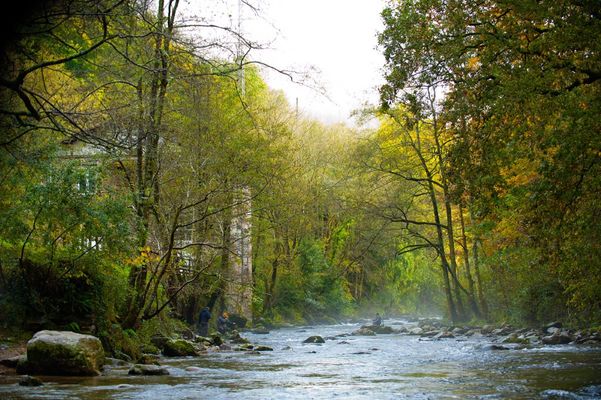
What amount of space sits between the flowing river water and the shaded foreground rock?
1.36 ft

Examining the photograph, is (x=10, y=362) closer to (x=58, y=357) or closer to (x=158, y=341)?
(x=58, y=357)

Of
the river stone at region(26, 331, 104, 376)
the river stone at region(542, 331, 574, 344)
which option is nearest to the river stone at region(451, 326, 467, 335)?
the river stone at region(542, 331, 574, 344)

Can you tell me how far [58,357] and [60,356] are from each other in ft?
0.13

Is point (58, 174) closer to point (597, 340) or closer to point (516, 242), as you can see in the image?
point (597, 340)

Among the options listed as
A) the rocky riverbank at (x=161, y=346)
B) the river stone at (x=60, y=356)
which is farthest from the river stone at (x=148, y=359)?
the river stone at (x=60, y=356)

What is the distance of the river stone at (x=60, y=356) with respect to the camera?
38.4 ft

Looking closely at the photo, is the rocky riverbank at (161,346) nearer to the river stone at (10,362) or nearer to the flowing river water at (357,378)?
the river stone at (10,362)

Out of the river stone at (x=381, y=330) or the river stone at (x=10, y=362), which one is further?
the river stone at (x=381, y=330)

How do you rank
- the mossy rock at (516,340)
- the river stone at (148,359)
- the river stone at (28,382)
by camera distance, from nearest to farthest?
1. the river stone at (28,382)
2. the river stone at (148,359)
3. the mossy rock at (516,340)

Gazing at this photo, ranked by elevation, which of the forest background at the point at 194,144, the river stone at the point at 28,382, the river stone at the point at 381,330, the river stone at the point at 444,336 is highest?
the forest background at the point at 194,144

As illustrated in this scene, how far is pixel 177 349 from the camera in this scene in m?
17.8

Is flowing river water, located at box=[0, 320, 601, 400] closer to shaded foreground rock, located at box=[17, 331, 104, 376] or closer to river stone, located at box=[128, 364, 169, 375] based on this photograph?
river stone, located at box=[128, 364, 169, 375]

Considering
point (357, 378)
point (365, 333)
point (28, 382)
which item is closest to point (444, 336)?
point (365, 333)

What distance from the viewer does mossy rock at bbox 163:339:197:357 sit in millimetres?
17781
